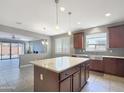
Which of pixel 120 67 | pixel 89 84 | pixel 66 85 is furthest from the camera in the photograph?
pixel 120 67

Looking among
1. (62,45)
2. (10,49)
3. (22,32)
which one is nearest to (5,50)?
(10,49)

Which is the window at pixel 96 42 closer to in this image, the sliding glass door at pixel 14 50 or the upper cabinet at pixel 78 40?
the upper cabinet at pixel 78 40

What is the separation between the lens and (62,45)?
736 centimetres

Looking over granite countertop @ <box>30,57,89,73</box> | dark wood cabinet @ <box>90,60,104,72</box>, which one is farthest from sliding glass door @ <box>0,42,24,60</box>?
dark wood cabinet @ <box>90,60,104,72</box>

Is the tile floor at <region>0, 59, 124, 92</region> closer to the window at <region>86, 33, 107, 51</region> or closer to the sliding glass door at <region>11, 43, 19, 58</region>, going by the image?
the window at <region>86, 33, 107, 51</region>

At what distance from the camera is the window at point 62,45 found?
693cm

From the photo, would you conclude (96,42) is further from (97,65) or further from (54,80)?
(54,80)

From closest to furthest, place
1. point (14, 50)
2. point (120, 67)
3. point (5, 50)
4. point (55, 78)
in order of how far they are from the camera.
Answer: point (55, 78) < point (120, 67) < point (5, 50) < point (14, 50)

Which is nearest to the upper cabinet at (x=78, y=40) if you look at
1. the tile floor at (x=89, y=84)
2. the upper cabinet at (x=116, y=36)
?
the upper cabinet at (x=116, y=36)

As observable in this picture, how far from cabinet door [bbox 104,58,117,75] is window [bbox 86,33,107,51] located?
1037 millimetres

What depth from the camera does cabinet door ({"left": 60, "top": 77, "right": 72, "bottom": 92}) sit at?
1647mm

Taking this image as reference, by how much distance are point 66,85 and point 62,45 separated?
5661mm

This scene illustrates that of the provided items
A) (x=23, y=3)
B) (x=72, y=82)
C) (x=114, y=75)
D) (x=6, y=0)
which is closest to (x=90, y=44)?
(x=114, y=75)

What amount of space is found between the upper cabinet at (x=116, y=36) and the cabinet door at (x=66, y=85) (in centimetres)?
345
